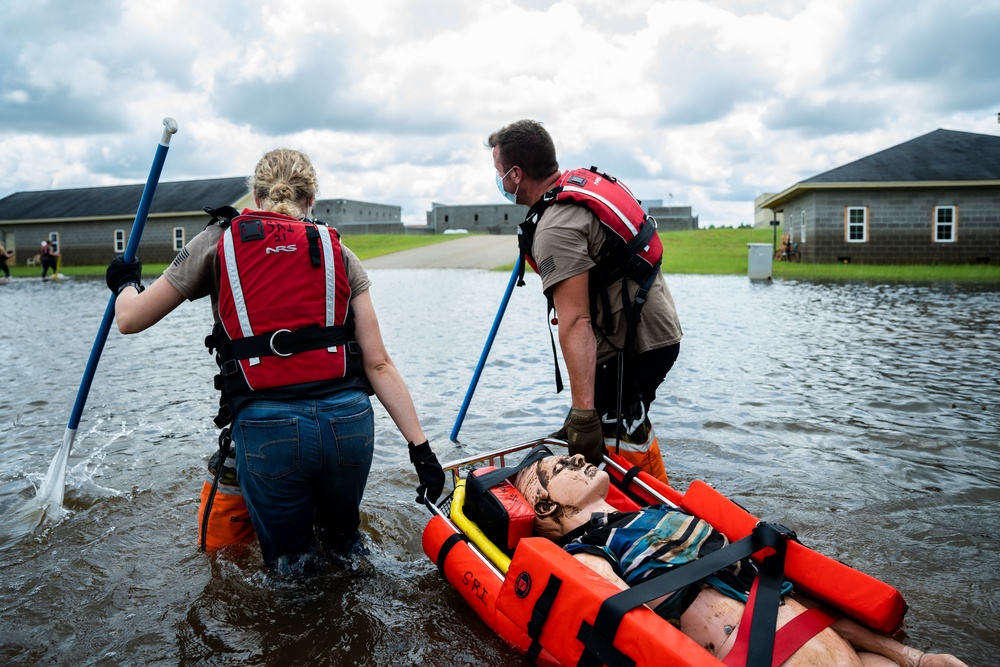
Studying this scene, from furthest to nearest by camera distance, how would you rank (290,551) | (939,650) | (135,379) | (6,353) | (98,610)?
Result: (6,353), (135,379), (98,610), (290,551), (939,650)

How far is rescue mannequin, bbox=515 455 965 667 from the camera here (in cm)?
267

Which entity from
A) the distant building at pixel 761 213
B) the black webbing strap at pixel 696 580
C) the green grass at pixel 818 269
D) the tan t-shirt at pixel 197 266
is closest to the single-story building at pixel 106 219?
the green grass at pixel 818 269

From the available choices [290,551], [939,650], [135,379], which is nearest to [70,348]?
[135,379]

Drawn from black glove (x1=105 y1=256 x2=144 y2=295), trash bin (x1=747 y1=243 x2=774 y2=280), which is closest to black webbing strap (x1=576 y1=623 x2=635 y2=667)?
black glove (x1=105 y1=256 x2=144 y2=295)

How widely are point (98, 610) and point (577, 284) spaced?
3.23 meters

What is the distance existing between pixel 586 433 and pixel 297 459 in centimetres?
168

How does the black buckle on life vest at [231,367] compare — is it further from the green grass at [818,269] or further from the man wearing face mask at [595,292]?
the green grass at [818,269]

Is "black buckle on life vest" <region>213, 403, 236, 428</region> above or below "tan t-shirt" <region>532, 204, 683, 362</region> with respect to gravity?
below

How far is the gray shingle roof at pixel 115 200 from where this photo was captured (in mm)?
48094

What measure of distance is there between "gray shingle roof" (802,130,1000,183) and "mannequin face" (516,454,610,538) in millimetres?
32849

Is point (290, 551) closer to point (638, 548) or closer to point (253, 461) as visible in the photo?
point (253, 461)

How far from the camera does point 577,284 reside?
13.1ft

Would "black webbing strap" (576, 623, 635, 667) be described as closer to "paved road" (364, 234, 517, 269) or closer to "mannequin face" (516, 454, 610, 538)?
"mannequin face" (516, 454, 610, 538)

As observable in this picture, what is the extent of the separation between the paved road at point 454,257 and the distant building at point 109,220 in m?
11.1
